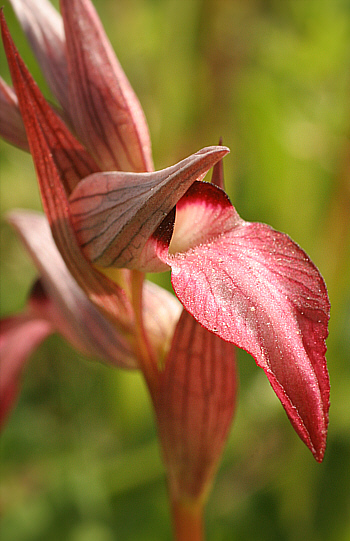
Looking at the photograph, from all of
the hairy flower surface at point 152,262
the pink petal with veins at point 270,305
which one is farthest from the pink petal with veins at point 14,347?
the pink petal with veins at point 270,305

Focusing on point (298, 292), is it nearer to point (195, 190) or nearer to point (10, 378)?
point (195, 190)

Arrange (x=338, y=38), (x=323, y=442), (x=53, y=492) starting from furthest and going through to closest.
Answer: (x=338, y=38) → (x=53, y=492) → (x=323, y=442)

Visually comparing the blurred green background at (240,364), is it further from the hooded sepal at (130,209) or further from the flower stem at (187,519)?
the hooded sepal at (130,209)

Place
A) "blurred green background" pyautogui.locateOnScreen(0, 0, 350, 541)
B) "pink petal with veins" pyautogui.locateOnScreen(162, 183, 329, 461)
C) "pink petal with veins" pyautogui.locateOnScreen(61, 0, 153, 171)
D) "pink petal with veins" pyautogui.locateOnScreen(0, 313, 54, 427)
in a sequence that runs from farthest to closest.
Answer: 1. "blurred green background" pyautogui.locateOnScreen(0, 0, 350, 541)
2. "pink petal with veins" pyautogui.locateOnScreen(0, 313, 54, 427)
3. "pink petal with veins" pyautogui.locateOnScreen(61, 0, 153, 171)
4. "pink petal with veins" pyautogui.locateOnScreen(162, 183, 329, 461)

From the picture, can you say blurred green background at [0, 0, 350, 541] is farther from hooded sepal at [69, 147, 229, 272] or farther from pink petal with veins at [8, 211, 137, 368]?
hooded sepal at [69, 147, 229, 272]

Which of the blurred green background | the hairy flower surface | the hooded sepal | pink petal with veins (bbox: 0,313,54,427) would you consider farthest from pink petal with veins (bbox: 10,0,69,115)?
the blurred green background

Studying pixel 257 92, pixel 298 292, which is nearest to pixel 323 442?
pixel 298 292
